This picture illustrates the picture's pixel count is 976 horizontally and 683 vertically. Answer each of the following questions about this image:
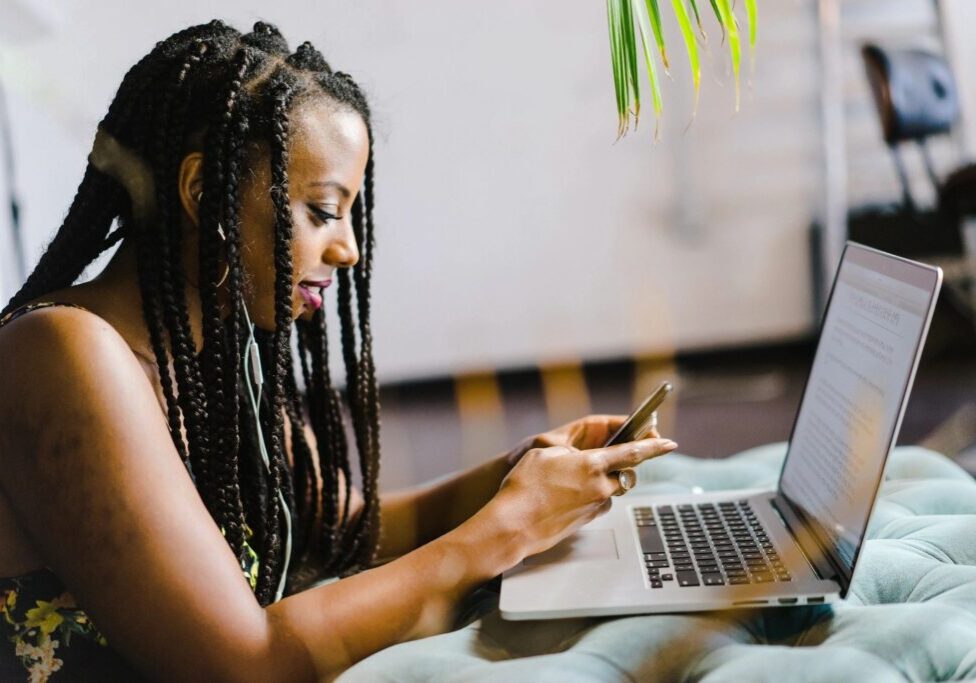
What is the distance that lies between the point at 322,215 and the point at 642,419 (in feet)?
1.10

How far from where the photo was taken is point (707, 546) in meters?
0.86

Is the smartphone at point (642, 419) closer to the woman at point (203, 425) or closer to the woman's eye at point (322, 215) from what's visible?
the woman at point (203, 425)

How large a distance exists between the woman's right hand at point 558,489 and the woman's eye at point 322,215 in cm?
27

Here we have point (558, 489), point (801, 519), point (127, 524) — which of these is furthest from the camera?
point (801, 519)

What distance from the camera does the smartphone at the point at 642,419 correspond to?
86 centimetres

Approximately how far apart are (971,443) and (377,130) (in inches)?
73.1

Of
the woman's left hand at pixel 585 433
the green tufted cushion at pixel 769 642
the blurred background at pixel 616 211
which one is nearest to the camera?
the green tufted cushion at pixel 769 642

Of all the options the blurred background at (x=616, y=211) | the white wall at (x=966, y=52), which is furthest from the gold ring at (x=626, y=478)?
the white wall at (x=966, y=52)

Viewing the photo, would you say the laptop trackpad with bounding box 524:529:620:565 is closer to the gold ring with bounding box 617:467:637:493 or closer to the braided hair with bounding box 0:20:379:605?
the gold ring with bounding box 617:467:637:493

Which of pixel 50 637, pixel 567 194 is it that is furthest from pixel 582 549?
pixel 567 194

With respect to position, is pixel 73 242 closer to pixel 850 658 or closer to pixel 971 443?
pixel 850 658

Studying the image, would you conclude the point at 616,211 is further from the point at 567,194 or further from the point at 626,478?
the point at 626,478

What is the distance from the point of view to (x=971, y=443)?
233 centimetres

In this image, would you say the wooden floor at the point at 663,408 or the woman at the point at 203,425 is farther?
the wooden floor at the point at 663,408
